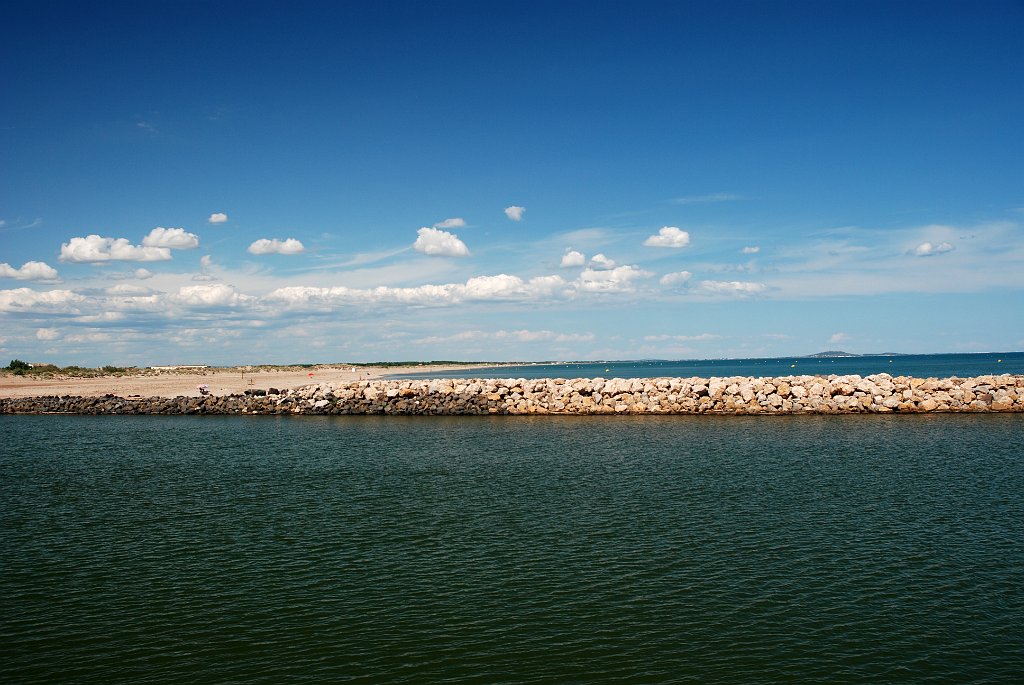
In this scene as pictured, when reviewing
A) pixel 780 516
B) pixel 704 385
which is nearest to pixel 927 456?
pixel 780 516

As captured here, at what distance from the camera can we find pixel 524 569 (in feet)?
50.2

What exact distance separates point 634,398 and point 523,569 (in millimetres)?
33589

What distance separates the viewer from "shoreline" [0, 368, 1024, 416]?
44.9 meters

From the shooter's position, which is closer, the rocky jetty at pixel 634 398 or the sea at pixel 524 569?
the sea at pixel 524 569

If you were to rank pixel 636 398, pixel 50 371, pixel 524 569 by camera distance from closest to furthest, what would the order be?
1. pixel 524 569
2. pixel 636 398
3. pixel 50 371

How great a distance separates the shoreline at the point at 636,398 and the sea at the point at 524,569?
1572cm

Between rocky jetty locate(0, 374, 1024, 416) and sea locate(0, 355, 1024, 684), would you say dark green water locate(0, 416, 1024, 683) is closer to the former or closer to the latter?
sea locate(0, 355, 1024, 684)

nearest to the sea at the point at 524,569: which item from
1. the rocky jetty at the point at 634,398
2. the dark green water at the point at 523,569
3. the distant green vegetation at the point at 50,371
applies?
the dark green water at the point at 523,569

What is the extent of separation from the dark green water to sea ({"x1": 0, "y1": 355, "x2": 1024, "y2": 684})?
64 millimetres

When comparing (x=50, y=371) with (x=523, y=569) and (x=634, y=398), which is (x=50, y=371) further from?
(x=523, y=569)

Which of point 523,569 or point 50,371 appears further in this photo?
point 50,371

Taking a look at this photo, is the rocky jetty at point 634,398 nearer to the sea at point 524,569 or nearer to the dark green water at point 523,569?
the dark green water at point 523,569

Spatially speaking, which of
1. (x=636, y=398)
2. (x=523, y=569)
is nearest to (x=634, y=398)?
(x=636, y=398)

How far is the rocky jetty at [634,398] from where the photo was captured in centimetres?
4494
